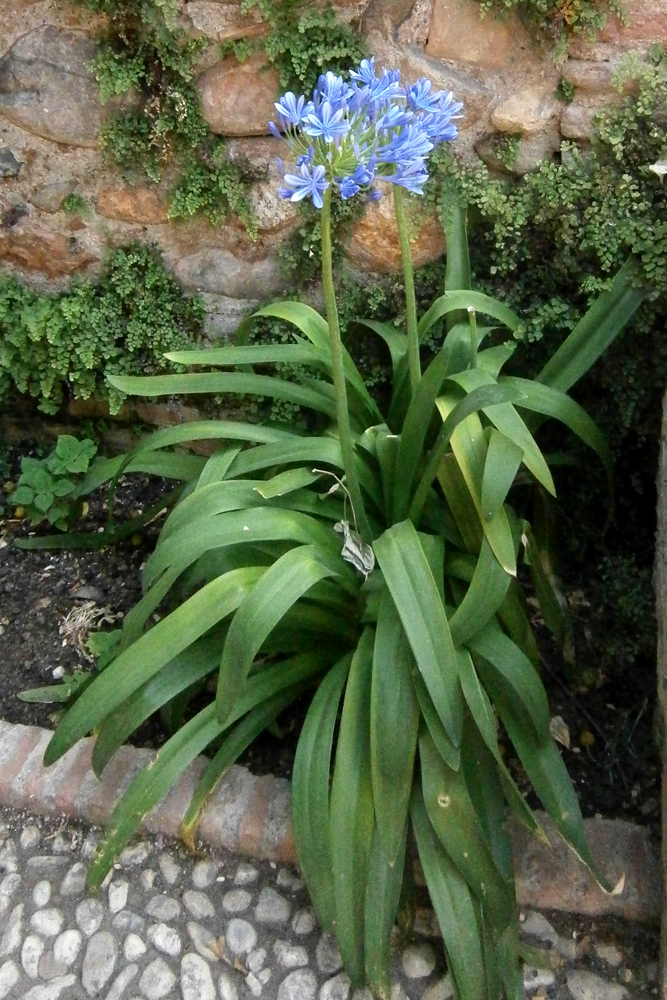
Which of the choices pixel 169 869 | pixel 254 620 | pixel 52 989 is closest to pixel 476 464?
pixel 254 620

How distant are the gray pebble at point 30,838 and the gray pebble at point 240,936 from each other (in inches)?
19.1

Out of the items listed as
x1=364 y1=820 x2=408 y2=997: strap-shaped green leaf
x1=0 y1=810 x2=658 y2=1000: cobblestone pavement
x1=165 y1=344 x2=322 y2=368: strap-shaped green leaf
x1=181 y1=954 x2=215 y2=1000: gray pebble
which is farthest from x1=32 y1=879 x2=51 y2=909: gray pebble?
x1=165 y1=344 x2=322 y2=368: strap-shaped green leaf

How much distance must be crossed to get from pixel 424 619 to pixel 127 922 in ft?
2.92

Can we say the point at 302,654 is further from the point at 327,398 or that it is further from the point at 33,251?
the point at 33,251

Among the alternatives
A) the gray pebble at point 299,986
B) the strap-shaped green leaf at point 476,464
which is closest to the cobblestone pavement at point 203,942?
the gray pebble at point 299,986

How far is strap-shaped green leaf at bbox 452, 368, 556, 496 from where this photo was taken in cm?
172

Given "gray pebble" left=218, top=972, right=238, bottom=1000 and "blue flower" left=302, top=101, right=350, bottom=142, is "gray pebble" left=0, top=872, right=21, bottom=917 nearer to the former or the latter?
"gray pebble" left=218, top=972, right=238, bottom=1000

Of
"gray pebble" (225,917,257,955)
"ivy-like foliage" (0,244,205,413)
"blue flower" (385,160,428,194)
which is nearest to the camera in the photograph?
"blue flower" (385,160,428,194)

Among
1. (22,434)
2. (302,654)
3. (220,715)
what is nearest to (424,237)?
(302,654)

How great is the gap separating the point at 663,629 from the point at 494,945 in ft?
2.10

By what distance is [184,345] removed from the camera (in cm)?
235

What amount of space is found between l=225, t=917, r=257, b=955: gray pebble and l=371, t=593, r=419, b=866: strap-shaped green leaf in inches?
15.1

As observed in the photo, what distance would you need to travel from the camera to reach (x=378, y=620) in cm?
167

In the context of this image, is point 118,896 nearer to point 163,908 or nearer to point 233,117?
point 163,908
